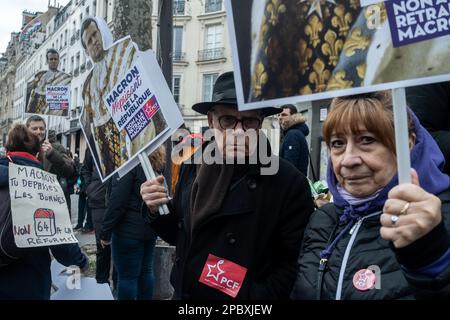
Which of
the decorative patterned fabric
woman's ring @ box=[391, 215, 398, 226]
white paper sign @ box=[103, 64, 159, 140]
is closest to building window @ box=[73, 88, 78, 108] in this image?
the decorative patterned fabric

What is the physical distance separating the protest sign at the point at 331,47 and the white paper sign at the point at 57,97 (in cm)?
482

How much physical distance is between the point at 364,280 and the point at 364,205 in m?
0.25

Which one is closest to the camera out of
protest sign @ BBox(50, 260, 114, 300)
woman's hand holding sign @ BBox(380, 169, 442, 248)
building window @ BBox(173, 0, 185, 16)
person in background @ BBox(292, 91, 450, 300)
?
woman's hand holding sign @ BBox(380, 169, 442, 248)

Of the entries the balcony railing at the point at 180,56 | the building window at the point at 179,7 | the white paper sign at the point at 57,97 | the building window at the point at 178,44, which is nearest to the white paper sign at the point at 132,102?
the white paper sign at the point at 57,97

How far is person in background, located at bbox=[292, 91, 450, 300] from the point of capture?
1411 millimetres

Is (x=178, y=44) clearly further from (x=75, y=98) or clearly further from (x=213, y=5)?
(x=75, y=98)

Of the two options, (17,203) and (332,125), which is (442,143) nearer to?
(332,125)

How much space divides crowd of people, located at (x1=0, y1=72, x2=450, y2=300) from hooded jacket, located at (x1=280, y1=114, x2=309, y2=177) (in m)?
2.57

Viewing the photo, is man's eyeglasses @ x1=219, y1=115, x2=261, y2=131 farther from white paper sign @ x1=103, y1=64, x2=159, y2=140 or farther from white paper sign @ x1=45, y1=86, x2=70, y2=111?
white paper sign @ x1=45, y1=86, x2=70, y2=111

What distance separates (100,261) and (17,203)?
2223 mm

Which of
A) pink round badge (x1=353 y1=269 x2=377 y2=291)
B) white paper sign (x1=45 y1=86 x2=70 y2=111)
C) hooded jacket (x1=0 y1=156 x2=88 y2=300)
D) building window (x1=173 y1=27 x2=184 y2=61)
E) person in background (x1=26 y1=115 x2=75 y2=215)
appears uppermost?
building window (x1=173 y1=27 x2=184 y2=61)

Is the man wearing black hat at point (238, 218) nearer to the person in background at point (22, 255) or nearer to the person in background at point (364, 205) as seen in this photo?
the person in background at point (364, 205)

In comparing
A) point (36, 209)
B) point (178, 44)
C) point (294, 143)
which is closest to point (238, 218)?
point (36, 209)

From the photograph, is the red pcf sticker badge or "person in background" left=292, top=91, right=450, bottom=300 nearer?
"person in background" left=292, top=91, right=450, bottom=300
